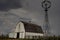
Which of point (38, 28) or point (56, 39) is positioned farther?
point (38, 28)

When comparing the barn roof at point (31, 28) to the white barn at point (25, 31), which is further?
the barn roof at point (31, 28)

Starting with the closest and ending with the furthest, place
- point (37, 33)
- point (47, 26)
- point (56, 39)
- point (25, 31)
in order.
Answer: point (47, 26)
point (56, 39)
point (25, 31)
point (37, 33)

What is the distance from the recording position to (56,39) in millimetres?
23828

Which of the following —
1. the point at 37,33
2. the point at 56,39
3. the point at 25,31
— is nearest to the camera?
the point at 56,39

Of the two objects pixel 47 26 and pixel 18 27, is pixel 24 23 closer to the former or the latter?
pixel 18 27

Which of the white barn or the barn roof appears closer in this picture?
the white barn

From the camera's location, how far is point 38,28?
44.6 m

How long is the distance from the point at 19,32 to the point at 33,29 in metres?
3.96

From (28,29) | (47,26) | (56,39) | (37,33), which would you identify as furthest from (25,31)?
(47,26)

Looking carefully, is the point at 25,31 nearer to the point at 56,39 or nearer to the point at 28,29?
the point at 28,29

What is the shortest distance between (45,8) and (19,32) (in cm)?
2634

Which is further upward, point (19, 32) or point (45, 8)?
point (45, 8)

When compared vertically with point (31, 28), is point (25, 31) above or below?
below

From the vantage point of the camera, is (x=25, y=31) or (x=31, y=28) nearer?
(x=25, y=31)
